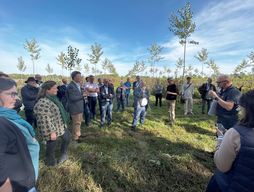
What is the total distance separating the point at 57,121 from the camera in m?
2.41

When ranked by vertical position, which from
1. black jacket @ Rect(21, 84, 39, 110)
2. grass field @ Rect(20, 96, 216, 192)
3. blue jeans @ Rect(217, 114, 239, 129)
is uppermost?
black jacket @ Rect(21, 84, 39, 110)

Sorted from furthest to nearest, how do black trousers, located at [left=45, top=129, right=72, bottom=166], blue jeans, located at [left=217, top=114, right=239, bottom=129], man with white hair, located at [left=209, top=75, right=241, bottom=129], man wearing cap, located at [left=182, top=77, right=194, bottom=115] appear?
1. man wearing cap, located at [left=182, top=77, right=194, bottom=115]
2. blue jeans, located at [left=217, top=114, right=239, bottom=129]
3. man with white hair, located at [left=209, top=75, right=241, bottom=129]
4. black trousers, located at [left=45, top=129, right=72, bottom=166]

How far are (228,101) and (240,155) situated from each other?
1.99m

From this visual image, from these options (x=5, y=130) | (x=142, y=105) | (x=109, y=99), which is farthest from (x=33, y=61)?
(x=5, y=130)

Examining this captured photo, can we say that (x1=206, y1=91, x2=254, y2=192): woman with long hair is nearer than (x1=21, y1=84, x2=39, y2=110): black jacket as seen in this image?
Yes

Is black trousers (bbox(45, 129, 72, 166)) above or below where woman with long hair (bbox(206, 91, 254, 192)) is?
below

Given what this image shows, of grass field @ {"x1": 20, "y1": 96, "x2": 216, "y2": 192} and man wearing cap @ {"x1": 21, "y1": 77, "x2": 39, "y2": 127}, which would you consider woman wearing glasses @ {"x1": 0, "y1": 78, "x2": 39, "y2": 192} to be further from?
man wearing cap @ {"x1": 21, "y1": 77, "x2": 39, "y2": 127}

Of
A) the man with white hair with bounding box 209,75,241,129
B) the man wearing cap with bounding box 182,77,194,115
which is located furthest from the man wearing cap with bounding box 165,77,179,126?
the man with white hair with bounding box 209,75,241,129

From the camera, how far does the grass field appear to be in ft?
7.54

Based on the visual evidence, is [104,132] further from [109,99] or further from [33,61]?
[33,61]

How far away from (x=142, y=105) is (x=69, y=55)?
7983 mm

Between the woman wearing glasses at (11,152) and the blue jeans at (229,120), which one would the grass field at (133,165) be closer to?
the blue jeans at (229,120)

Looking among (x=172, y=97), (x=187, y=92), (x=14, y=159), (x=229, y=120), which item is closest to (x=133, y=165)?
(x=14, y=159)

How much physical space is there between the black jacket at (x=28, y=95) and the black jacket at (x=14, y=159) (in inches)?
143
